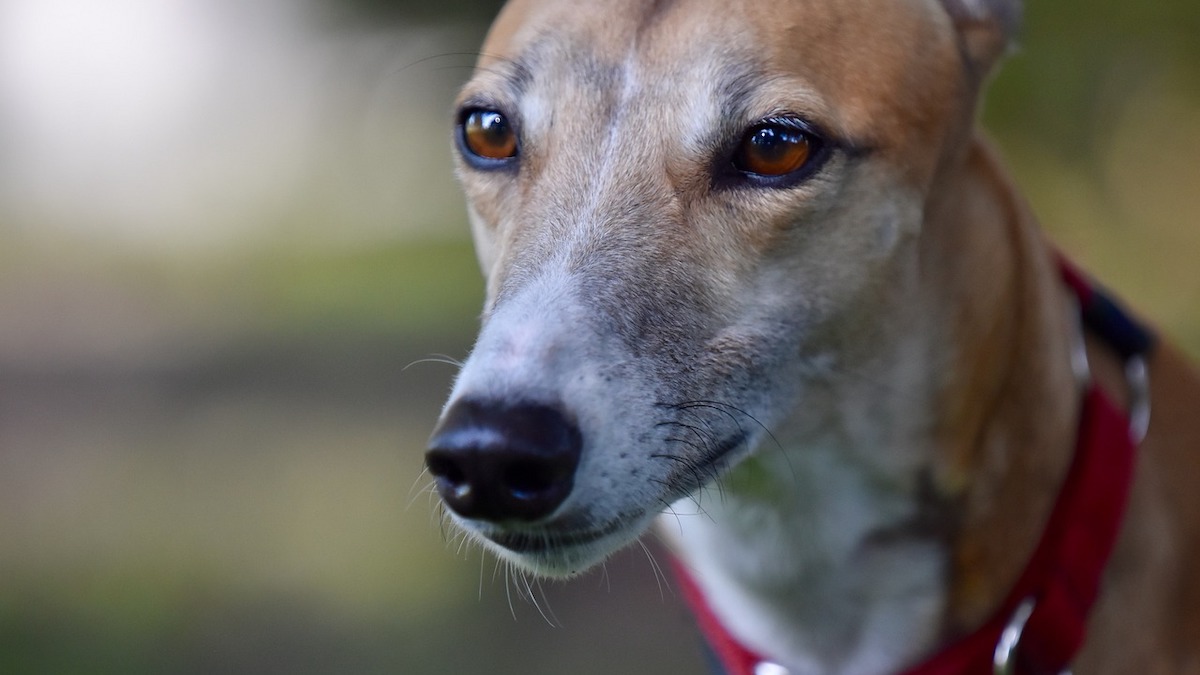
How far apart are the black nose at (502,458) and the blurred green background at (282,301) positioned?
0.79 meters

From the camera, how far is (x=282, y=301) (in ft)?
19.4

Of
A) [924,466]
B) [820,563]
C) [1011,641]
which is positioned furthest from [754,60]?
[1011,641]

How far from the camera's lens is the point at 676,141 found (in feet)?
4.50

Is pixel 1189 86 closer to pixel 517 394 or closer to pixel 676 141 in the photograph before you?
pixel 676 141

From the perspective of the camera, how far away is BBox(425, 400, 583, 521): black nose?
1.07 m

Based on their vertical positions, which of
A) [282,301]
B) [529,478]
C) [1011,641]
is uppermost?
[529,478]

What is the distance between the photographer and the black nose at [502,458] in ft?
3.51

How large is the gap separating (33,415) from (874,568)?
4.21 metres

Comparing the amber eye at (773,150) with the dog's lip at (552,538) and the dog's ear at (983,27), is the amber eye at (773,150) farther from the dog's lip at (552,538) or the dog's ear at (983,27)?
the dog's lip at (552,538)

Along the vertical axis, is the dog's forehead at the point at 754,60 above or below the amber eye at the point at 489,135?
above

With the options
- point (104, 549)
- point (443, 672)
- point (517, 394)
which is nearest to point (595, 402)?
point (517, 394)

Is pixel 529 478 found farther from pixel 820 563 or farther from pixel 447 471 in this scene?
pixel 820 563

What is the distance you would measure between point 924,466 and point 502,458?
0.66 m

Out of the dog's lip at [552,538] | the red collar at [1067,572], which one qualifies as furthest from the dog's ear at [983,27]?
the dog's lip at [552,538]
